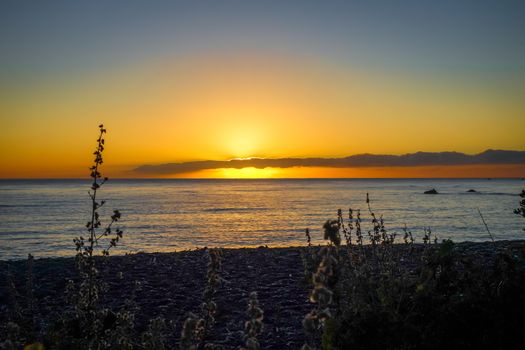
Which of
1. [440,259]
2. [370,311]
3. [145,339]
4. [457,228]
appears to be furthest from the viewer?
[457,228]

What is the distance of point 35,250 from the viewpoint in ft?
89.2

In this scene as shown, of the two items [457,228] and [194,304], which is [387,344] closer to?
[194,304]

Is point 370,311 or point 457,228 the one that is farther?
A: point 457,228

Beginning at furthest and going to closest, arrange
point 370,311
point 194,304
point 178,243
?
point 178,243 → point 194,304 → point 370,311

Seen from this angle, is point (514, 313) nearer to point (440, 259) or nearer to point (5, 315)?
point (440, 259)

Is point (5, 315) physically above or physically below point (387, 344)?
below

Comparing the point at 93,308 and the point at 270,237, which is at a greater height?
the point at 93,308

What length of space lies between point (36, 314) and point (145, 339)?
23.2 ft

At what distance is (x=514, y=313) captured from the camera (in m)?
5.57

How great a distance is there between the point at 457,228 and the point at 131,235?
27406 mm

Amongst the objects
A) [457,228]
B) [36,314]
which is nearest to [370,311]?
[36,314]

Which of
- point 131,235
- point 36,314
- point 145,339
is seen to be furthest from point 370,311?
point 131,235

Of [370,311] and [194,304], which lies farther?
[194,304]

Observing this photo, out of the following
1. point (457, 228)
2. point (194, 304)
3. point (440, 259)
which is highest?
point (440, 259)
